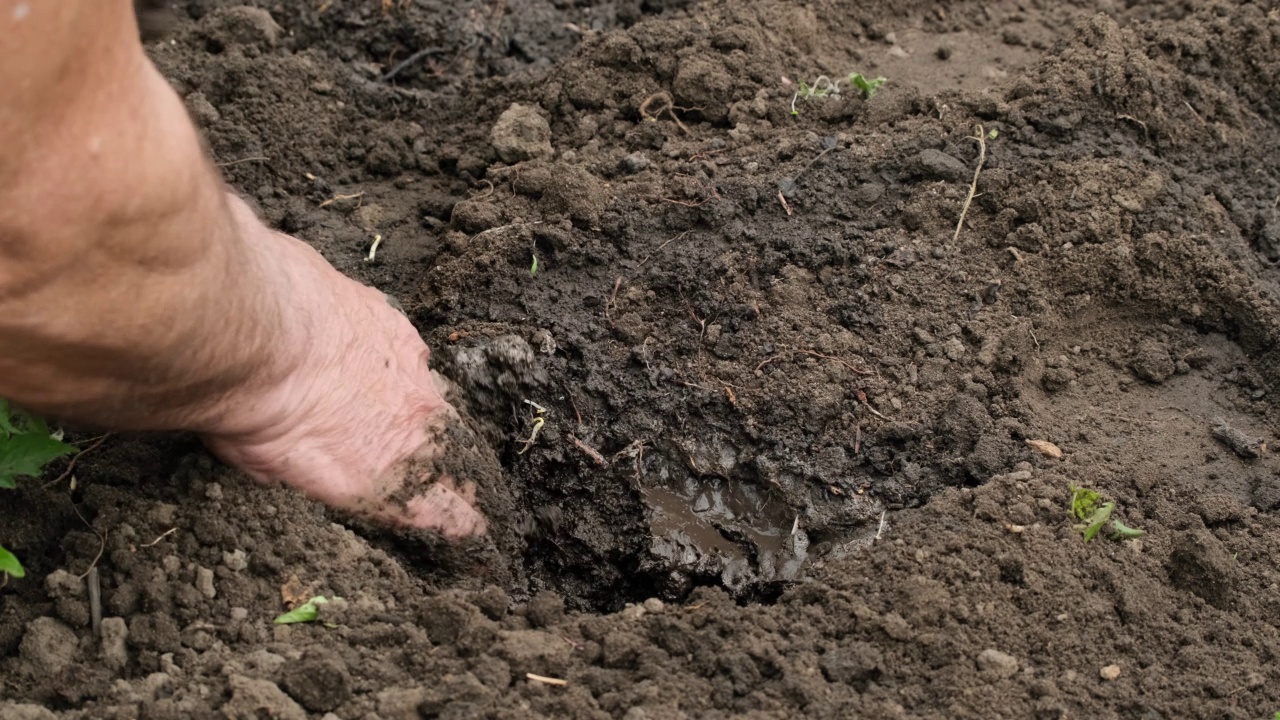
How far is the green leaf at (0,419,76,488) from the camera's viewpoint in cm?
219

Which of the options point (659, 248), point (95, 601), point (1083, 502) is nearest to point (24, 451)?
point (95, 601)

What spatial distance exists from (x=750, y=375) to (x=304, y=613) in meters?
1.41

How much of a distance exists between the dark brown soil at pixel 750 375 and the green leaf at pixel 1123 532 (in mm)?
20

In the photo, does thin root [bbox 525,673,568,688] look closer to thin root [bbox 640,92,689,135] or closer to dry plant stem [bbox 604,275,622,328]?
dry plant stem [bbox 604,275,622,328]

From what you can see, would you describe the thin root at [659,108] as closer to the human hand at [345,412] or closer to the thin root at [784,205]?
the thin root at [784,205]

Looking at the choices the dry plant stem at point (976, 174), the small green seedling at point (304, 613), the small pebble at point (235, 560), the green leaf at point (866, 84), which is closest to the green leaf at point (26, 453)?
the small pebble at point (235, 560)

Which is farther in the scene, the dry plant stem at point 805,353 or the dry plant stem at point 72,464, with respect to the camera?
the dry plant stem at point 805,353

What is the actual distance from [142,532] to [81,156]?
0.98 meters

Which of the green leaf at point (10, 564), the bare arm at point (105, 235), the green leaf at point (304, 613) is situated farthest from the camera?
the green leaf at point (304, 613)

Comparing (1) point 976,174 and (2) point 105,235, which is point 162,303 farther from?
(1) point 976,174

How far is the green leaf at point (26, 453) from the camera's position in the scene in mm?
2186

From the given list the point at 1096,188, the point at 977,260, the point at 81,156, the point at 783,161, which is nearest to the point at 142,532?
the point at 81,156

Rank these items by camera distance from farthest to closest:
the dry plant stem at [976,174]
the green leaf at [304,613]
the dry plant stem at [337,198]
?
the dry plant stem at [337,198] < the dry plant stem at [976,174] < the green leaf at [304,613]

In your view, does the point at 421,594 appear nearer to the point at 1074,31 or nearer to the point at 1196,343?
the point at 1196,343
